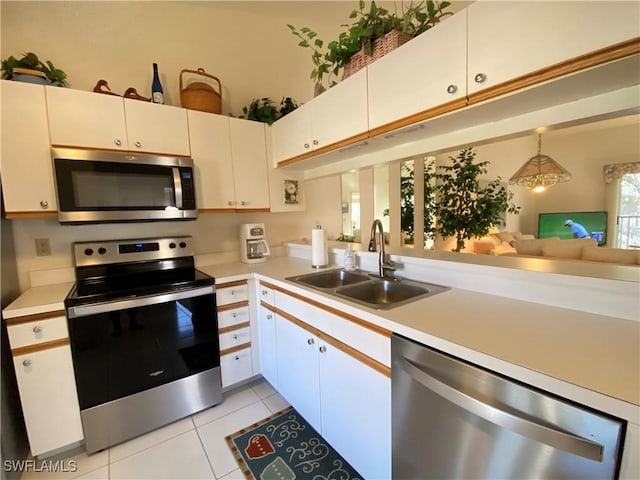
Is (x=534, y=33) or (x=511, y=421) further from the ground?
(x=534, y=33)

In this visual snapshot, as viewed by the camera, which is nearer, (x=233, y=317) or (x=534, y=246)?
(x=233, y=317)

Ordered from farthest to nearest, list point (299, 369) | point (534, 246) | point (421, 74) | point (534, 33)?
1. point (534, 246)
2. point (299, 369)
3. point (421, 74)
4. point (534, 33)

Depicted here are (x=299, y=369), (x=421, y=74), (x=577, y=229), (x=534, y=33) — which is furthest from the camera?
(x=577, y=229)

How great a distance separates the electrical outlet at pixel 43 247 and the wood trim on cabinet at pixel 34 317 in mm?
633

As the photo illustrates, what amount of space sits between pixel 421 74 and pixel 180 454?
7.51 ft

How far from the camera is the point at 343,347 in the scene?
1.26m

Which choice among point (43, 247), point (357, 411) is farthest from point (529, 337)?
point (43, 247)

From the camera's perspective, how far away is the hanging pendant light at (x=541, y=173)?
3.61 meters

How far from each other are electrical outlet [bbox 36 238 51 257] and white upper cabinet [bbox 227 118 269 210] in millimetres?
1214

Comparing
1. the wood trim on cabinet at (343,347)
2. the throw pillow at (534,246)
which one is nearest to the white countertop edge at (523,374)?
the wood trim on cabinet at (343,347)

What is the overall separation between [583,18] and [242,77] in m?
2.40

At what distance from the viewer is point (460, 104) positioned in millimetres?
1085

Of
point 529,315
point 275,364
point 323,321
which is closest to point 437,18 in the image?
point 529,315

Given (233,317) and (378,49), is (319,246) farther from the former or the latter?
(378,49)
